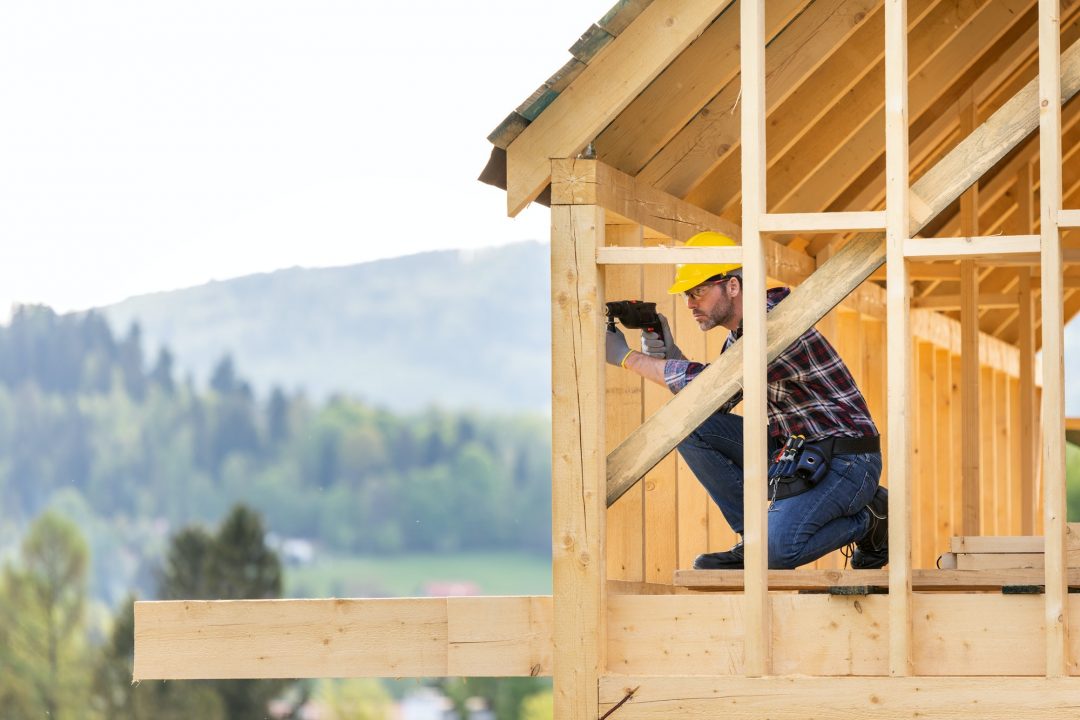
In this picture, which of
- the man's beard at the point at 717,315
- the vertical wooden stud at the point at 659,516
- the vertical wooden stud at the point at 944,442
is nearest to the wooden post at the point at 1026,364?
the vertical wooden stud at the point at 944,442

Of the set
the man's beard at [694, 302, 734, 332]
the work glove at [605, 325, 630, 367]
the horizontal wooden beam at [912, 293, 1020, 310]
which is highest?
the horizontal wooden beam at [912, 293, 1020, 310]

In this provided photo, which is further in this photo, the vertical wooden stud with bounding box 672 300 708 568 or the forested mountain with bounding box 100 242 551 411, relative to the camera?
the forested mountain with bounding box 100 242 551 411

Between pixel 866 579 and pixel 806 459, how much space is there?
0.58 metres

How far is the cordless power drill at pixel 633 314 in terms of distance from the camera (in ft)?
18.7

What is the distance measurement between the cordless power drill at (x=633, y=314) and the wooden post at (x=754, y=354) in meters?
0.62

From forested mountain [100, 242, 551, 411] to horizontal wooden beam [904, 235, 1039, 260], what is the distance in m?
48.1

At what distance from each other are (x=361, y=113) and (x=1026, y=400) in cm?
4699

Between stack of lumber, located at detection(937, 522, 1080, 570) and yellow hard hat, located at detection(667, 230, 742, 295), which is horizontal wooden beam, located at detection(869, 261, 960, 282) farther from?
stack of lumber, located at detection(937, 522, 1080, 570)

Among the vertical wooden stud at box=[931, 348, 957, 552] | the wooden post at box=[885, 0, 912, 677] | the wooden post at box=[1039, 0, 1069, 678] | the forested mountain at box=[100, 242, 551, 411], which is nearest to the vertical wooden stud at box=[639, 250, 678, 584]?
the wooden post at box=[885, 0, 912, 677]

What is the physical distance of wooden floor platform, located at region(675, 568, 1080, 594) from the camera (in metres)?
5.23

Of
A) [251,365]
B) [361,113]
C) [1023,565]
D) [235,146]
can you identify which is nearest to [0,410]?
[251,365]

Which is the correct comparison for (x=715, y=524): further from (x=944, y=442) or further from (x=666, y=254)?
(x=944, y=442)

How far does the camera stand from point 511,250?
5762 cm

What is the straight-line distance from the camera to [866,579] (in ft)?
17.3
